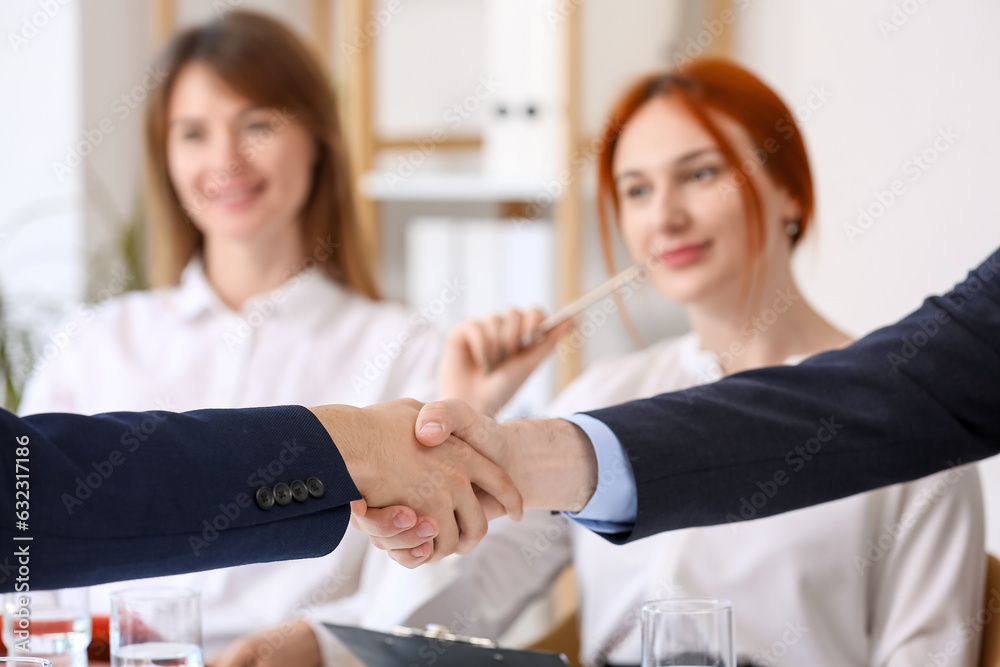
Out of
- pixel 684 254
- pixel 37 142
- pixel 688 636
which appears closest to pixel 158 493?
pixel 688 636

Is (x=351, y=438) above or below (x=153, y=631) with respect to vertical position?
above

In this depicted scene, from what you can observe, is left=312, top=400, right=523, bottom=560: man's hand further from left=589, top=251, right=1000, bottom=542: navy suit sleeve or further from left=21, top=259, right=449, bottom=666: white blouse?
left=21, top=259, right=449, bottom=666: white blouse

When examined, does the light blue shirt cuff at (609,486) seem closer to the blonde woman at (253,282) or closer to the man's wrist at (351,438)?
the man's wrist at (351,438)

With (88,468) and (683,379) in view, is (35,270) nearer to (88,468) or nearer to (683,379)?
(683,379)

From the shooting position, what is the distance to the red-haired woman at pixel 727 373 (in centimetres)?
137

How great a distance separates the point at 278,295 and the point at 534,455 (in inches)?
40.5

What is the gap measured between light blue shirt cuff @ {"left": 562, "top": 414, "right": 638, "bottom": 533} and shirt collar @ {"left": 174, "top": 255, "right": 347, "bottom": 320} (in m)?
1.01

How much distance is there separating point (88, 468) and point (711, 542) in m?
0.96

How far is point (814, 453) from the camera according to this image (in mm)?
1149

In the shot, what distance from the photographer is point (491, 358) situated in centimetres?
169

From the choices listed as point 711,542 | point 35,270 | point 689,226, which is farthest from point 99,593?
point 35,270

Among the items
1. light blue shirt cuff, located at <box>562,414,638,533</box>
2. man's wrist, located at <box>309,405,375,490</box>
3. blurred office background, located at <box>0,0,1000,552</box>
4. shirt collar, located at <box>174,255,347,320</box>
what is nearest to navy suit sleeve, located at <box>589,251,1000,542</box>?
light blue shirt cuff, located at <box>562,414,638,533</box>

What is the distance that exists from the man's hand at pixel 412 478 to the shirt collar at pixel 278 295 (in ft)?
3.14

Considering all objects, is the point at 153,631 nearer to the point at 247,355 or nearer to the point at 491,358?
the point at 491,358
